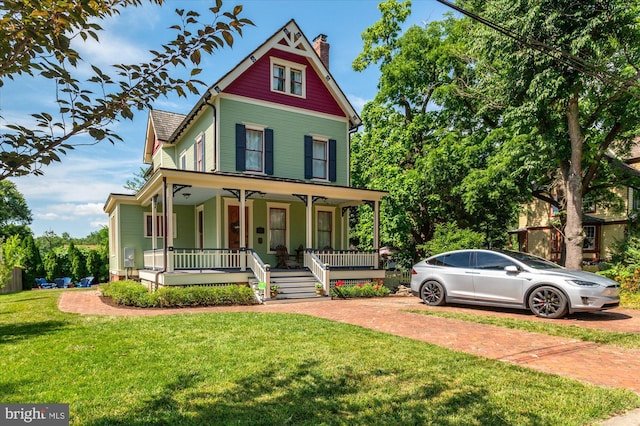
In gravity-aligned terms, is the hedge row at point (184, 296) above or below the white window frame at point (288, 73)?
below

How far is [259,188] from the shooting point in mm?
14227

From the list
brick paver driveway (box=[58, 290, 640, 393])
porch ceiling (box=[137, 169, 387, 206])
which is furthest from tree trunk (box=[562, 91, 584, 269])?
porch ceiling (box=[137, 169, 387, 206])

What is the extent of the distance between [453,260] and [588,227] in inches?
906

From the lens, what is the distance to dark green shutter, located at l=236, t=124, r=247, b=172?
615 inches

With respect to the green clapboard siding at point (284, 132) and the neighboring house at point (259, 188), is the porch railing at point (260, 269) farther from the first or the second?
the green clapboard siding at point (284, 132)

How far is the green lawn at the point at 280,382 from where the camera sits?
3721mm

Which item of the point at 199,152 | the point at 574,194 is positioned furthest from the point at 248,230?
the point at 574,194

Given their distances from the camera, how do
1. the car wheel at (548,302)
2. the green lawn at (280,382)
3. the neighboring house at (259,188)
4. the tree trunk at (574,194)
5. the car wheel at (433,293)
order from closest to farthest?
1. the green lawn at (280,382)
2. the car wheel at (548,302)
3. the car wheel at (433,293)
4. the neighboring house at (259,188)
5. the tree trunk at (574,194)

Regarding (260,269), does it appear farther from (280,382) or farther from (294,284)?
(280,382)

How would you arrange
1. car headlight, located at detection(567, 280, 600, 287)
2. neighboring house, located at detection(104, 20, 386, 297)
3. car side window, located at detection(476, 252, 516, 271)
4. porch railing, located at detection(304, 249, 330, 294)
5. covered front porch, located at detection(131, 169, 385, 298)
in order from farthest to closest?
porch railing, located at detection(304, 249, 330, 294), neighboring house, located at detection(104, 20, 386, 297), covered front porch, located at detection(131, 169, 385, 298), car side window, located at detection(476, 252, 516, 271), car headlight, located at detection(567, 280, 600, 287)

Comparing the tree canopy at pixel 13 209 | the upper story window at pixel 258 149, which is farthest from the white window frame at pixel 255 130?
the tree canopy at pixel 13 209

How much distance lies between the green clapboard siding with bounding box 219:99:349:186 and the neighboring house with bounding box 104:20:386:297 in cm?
4

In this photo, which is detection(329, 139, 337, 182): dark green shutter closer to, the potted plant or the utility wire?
the potted plant

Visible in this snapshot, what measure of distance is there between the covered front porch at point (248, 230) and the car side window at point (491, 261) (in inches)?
215
